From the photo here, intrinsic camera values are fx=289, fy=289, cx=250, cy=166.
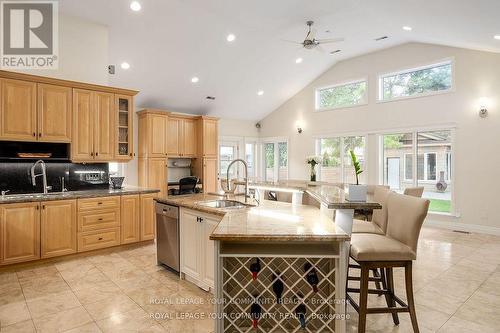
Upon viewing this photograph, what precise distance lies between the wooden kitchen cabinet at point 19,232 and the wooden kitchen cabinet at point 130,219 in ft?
3.44

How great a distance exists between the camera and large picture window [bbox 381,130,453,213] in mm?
6047

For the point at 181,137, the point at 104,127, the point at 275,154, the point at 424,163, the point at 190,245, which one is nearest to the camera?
the point at 190,245

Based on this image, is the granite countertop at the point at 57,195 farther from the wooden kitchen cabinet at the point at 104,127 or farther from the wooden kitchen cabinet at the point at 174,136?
the wooden kitchen cabinet at the point at 174,136

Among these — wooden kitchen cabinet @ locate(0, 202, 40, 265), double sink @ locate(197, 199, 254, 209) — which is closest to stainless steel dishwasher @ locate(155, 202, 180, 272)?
double sink @ locate(197, 199, 254, 209)

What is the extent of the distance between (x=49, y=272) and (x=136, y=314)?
1.75 m

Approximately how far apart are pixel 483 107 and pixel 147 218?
21.0 ft

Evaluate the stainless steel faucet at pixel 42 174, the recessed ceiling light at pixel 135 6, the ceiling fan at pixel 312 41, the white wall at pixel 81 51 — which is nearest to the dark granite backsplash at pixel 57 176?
the stainless steel faucet at pixel 42 174

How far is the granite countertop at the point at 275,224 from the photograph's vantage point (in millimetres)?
1857

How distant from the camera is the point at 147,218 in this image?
464 cm

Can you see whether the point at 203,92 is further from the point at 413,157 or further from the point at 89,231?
the point at 413,157

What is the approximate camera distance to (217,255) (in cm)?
190

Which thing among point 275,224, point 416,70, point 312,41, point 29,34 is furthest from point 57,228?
point 416,70

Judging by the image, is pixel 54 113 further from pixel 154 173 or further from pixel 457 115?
pixel 457 115

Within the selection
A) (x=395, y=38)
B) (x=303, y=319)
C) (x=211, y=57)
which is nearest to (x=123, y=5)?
(x=211, y=57)
